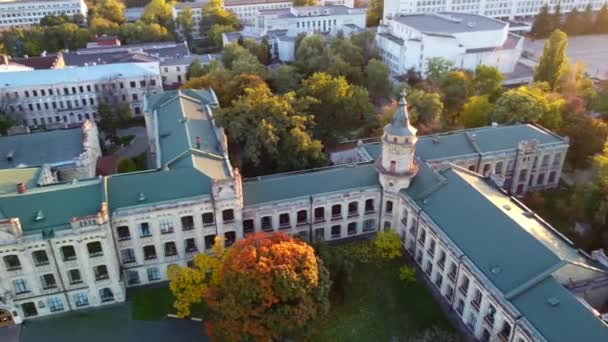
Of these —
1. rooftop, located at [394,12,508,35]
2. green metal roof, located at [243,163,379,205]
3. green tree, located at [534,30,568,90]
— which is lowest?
green metal roof, located at [243,163,379,205]

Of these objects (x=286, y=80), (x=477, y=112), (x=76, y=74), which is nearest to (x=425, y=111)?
(x=477, y=112)

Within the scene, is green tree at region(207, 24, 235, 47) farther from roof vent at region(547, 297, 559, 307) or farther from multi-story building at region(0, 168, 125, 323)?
roof vent at region(547, 297, 559, 307)

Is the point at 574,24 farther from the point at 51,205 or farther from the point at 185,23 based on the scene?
the point at 51,205

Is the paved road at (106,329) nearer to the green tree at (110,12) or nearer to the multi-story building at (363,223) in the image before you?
the multi-story building at (363,223)

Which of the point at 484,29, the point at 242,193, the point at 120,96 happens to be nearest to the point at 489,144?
the point at 242,193

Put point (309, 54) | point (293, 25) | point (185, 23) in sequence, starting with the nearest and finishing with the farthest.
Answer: point (309, 54), point (293, 25), point (185, 23)

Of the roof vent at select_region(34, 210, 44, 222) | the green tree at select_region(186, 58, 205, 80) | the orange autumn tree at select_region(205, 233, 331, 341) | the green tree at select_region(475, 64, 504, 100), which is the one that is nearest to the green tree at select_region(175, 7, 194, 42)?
the green tree at select_region(186, 58, 205, 80)
